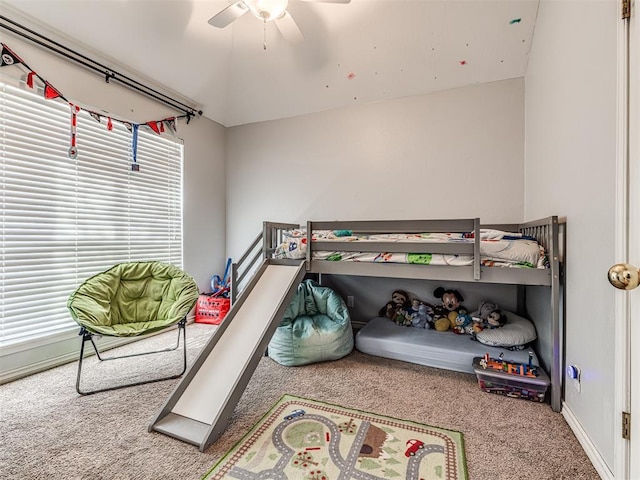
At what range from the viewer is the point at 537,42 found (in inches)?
91.7

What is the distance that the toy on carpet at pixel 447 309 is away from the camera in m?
2.72

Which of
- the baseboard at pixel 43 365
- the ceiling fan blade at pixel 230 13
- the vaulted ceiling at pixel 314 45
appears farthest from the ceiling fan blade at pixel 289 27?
the baseboard at pixel 43 365

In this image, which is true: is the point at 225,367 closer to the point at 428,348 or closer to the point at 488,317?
the point at 428,348

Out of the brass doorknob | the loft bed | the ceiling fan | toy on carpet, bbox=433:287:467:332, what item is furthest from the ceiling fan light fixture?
toy on carpet, bbox=433:287:467:332

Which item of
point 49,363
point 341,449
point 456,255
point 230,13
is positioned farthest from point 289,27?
point 49,363

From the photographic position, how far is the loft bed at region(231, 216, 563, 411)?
178 cm

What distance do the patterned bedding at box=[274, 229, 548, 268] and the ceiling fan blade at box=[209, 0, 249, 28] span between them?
5.39ft

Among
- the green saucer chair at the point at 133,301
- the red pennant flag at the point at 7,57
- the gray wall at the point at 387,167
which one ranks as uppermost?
the red pennant flag at the point at 7,57

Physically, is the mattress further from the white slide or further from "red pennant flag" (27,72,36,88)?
"red pennant flag" (27,72,36,88)

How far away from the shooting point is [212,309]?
139 inches

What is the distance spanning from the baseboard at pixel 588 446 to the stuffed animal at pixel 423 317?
1184 mm

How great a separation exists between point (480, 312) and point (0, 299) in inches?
146

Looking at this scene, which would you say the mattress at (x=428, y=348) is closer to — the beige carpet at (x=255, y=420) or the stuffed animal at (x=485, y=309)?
the beige carpet at (x=255, y=420)

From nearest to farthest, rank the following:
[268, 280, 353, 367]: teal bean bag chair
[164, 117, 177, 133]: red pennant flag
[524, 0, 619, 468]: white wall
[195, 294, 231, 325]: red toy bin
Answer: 1. [524, 0, 619, 468]: white wall
2. [268, 280, 353, 367]: teal bean bag chair
3. [164, 117, 177, 133]: red pennant flag
4. [195, 294, 231, 325]: red toy bin
